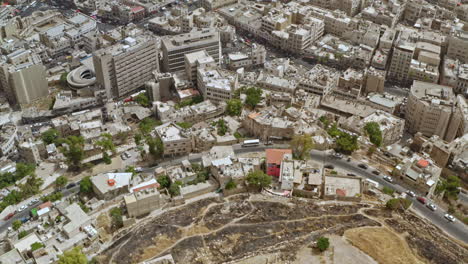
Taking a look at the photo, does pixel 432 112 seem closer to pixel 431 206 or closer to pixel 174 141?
pixel 431 206

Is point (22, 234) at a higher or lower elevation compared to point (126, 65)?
lower

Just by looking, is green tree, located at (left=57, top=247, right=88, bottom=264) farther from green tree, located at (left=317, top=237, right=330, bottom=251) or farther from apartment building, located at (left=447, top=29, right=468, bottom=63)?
apartment building, located at (left=447, top=29, right=468, bottom=63)

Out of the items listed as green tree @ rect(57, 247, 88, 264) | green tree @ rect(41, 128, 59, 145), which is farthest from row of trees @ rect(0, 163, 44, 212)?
green tree @ rect(57, 247, 88, 264)

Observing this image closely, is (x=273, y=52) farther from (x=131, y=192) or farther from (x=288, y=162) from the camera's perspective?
(x=131, y=192)

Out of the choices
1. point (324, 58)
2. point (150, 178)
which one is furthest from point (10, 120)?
point (324, 58)

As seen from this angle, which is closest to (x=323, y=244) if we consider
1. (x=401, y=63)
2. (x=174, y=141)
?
(x=174, y=141)

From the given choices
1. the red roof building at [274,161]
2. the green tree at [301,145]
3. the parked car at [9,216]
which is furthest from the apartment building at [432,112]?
the parked car at [9,216]
